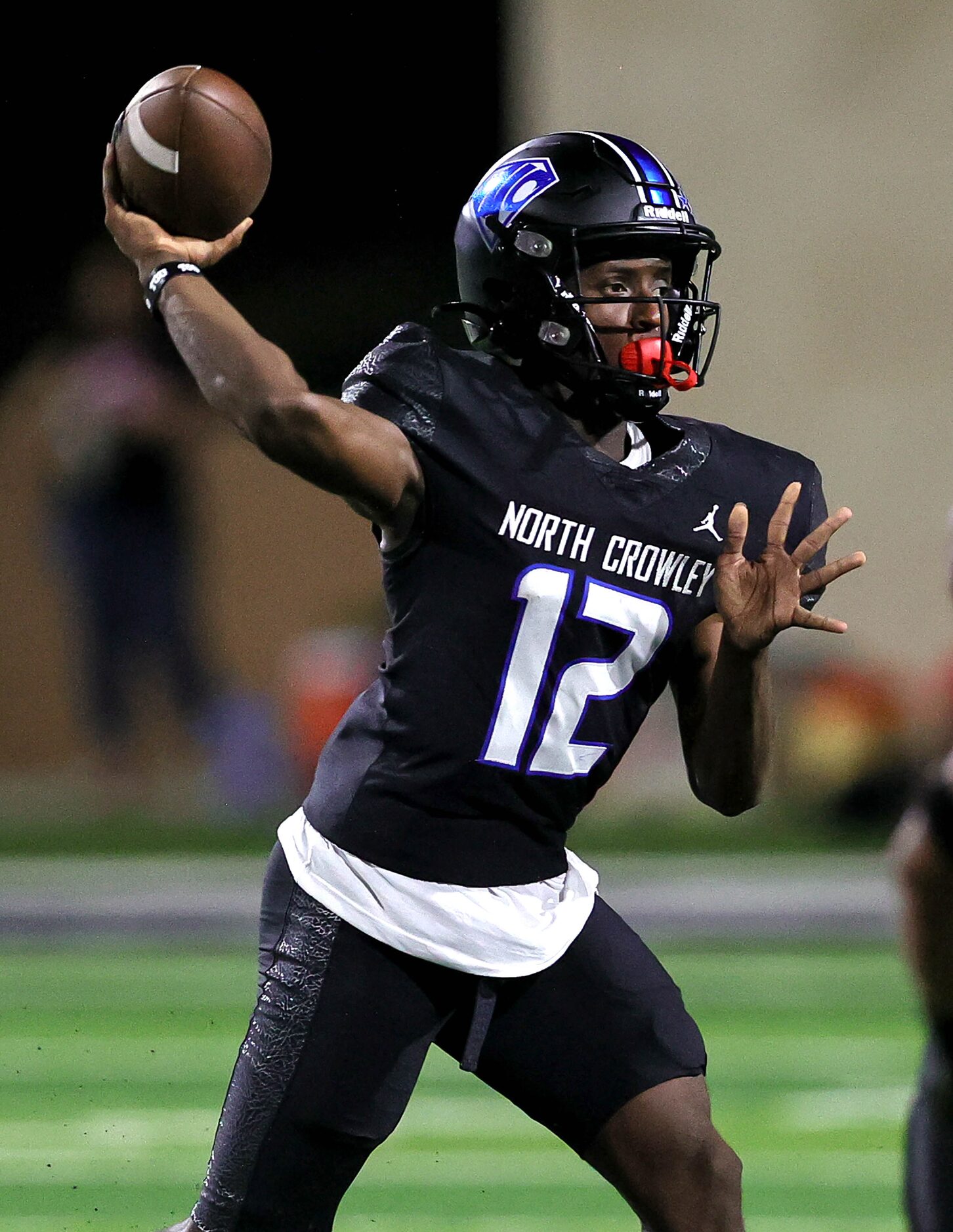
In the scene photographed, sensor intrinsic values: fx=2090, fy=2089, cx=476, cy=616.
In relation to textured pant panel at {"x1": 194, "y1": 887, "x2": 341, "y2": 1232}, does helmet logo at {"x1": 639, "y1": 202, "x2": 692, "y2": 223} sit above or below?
above

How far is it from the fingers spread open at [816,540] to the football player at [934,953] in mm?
658

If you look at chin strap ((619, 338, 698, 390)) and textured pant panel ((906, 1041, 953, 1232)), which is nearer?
textured pant panel ((906, 1041, 953, 1232))

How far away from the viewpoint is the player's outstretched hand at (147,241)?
2.73 m

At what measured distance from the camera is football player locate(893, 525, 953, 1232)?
1.98 m

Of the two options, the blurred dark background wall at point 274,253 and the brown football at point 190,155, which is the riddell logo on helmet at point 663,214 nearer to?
the brown football at point 190,155

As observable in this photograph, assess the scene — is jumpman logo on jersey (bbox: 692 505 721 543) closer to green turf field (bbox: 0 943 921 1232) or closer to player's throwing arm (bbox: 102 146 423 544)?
player's throwing arm (bbox: 102 146 423 544)

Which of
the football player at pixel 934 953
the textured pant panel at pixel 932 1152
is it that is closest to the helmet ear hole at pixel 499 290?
the football player at pixel 934 953

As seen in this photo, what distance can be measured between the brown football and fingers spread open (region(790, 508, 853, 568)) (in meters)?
0.88

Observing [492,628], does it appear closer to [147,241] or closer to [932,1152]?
[147,241]

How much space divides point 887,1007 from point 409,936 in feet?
11.5

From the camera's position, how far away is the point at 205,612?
35.2 feet

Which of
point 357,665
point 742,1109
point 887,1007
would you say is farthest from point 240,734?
point 742,1109

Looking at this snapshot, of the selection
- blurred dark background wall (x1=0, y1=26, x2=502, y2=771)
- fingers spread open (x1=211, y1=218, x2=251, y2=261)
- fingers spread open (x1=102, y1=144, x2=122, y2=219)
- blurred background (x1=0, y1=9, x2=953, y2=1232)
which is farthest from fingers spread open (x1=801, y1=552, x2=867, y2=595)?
blurred dark background wall (x1=0, y1=26, x2=502, y2=771)

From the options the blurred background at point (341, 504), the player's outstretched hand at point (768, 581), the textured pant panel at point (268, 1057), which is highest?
the player's outstretched hand at point (768, 581)
